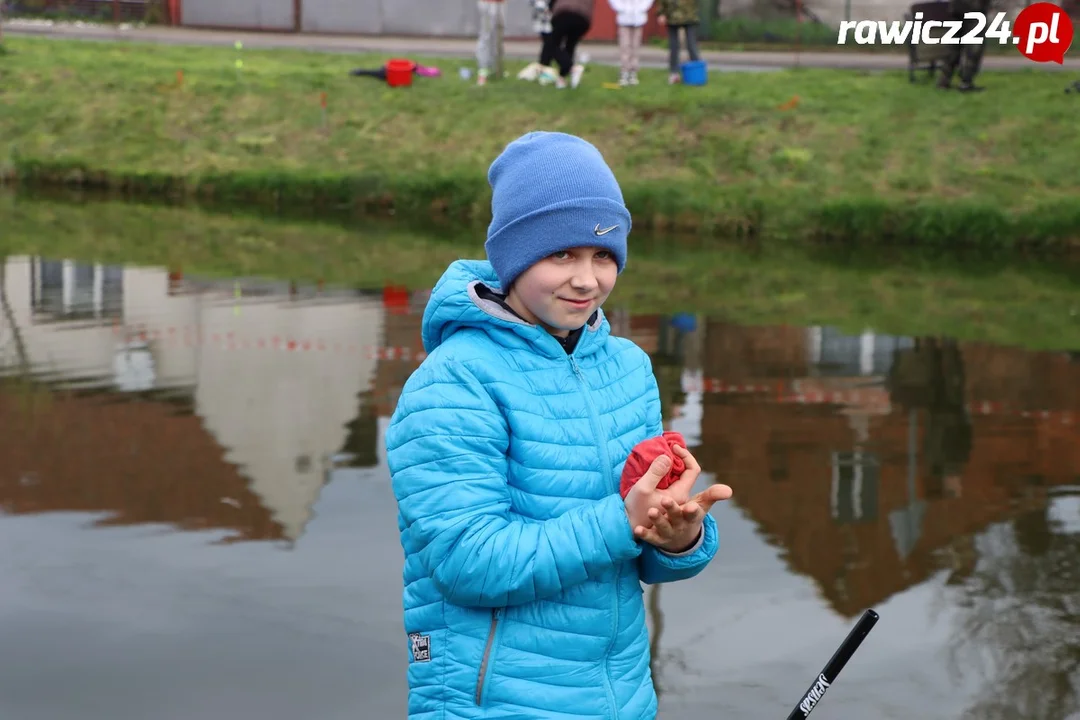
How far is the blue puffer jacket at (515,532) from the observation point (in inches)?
112

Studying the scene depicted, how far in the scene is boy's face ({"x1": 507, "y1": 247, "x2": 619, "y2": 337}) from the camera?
118 inches

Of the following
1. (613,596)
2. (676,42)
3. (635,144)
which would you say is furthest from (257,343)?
(676,42)

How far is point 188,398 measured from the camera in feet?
31.6

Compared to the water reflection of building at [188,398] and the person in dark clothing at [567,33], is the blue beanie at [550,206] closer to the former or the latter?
the water reflection of building at [188,398]

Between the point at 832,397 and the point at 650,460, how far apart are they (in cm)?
757

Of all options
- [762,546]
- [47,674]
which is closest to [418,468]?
[47,674]

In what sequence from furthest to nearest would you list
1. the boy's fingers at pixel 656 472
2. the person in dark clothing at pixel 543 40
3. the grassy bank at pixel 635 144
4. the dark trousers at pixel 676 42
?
the dark trousers at pixel 676 42
the person in dark clothing at pixel 543 40
the grassy bank at pixel 635 144
the boy's fingers at pixel 656 472

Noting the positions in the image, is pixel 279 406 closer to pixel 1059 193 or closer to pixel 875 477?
pixel 875 477

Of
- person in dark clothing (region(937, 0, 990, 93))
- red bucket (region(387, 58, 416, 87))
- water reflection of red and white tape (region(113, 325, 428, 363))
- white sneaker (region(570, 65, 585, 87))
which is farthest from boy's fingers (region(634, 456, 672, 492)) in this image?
red bucket (region(387, 58, 416, 87))

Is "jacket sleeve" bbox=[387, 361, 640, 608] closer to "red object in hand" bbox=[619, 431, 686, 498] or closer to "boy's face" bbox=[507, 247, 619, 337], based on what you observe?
"red object in hand" bbox=[619, 431, 686, 498]

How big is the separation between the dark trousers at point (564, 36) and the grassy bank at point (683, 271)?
4578 mm

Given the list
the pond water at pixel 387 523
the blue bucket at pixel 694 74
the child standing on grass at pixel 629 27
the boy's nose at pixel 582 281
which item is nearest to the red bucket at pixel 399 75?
the child standing on grass at pixel 629 27

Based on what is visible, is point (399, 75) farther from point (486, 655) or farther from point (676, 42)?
point (486, 655)

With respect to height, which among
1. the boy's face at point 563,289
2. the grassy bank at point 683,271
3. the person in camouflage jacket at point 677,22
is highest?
the person in camouflage jacket at point 677,22
